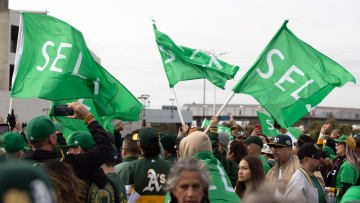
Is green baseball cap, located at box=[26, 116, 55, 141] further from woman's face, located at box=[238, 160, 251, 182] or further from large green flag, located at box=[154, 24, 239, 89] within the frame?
large green flag, located at box=[154, 24, 239, 89]

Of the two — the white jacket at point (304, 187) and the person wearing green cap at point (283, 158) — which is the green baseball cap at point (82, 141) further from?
the person wearing green cap at point (283, 158)

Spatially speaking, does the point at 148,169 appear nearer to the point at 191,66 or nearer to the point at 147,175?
the point at 147,175

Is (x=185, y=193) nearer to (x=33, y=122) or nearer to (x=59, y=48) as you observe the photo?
(x=33, y=122)

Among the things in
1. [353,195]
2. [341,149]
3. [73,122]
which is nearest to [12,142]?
[353,195]

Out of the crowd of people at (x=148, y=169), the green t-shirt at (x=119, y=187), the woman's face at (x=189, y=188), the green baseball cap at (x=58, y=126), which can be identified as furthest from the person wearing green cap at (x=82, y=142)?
the green baseball cap at (x=58, y=126)

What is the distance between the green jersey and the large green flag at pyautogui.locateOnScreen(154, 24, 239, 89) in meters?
3.96

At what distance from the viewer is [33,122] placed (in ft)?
12.6

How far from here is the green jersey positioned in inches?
195

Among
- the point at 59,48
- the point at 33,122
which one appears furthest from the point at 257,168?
the point at 59,48

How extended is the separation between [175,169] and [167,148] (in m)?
3.38

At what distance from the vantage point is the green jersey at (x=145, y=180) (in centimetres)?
495

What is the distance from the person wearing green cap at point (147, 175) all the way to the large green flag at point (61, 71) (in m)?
2.29

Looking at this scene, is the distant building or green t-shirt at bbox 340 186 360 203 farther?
the distant building

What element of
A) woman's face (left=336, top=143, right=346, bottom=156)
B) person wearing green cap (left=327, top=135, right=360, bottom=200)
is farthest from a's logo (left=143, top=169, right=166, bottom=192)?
woman's face (left=336, top=143, right=346, bottom=156)
